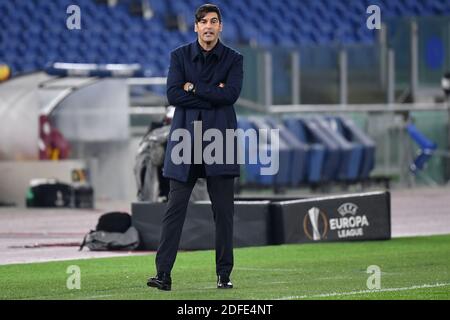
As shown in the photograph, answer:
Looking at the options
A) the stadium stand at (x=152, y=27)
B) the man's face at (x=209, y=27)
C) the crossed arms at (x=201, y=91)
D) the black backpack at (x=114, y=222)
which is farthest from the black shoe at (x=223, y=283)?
the stadium stand at (x=152, y=27)

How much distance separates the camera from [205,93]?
34.4 feet

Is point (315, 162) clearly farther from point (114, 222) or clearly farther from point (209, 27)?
point (209, 27)

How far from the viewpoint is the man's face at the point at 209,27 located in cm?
1039

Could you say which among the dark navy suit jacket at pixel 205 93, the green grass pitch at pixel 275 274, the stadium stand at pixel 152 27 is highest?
the stadium stand at pixel 152 27

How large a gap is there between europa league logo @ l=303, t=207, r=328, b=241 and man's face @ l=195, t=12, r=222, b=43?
5612 mm

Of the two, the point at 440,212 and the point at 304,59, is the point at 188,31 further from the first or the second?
the point at 440,212

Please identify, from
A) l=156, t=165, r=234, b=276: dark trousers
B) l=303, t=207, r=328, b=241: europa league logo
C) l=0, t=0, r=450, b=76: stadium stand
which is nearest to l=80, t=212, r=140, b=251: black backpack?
l=303, t=207, r=328, b=241: europa league logo

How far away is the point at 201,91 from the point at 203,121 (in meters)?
0.22

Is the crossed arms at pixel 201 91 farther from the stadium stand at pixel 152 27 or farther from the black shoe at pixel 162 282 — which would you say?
the stadium stand at pixel 152 27

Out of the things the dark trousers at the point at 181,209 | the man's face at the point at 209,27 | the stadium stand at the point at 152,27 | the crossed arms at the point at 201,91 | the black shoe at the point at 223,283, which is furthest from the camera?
the stadium stand at the point at 152,27

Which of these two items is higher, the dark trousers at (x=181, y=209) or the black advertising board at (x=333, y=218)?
the dark trousers at (x=181, y=209)

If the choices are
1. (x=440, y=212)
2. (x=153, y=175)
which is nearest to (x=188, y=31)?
(x=440, y=212)

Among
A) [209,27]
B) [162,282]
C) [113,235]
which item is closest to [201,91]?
[209,27]
